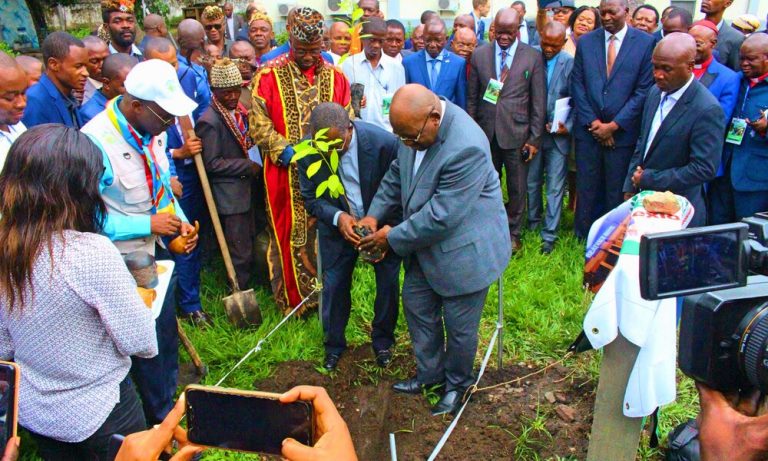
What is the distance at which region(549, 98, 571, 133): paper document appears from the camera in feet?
18.5

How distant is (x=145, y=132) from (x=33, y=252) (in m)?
1.31

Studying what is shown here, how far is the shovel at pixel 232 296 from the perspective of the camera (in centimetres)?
446

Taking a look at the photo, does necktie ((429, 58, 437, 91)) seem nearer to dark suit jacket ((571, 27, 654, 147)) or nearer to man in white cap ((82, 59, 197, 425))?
dark suit jacket ((571, 27, 654, 147))

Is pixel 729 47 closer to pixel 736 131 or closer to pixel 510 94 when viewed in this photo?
pixel 736 131

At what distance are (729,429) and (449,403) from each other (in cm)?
229

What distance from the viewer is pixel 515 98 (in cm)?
561

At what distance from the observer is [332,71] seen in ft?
15.1

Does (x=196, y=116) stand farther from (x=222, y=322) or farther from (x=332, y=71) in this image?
(x=222, y=322)

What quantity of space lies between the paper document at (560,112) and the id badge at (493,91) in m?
0.53

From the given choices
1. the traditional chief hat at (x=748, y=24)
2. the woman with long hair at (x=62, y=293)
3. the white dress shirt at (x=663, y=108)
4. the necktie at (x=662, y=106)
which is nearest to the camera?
the woman with long hair at (x=62, y=293)

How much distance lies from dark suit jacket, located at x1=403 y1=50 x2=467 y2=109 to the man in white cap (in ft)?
10.1

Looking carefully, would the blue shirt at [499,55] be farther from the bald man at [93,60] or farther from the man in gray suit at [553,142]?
the bald man at [93,60]

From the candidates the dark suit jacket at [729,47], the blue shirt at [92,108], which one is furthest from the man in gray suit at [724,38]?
the blue shirt at [92,108]

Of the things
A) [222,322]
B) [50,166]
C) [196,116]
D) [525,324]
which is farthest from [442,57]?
[50,166]
